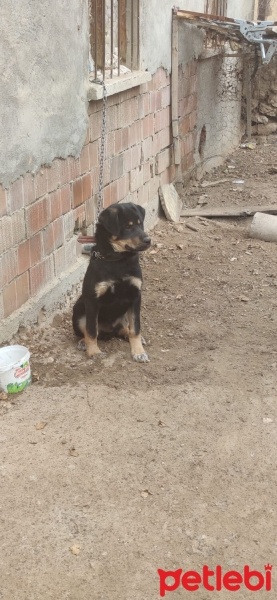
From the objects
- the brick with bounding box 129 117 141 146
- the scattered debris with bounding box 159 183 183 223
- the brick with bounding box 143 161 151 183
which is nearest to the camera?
the brick with bounding box 129 117 141 146

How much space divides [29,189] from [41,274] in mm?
668

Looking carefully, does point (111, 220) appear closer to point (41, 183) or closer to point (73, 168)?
point (41, 183)

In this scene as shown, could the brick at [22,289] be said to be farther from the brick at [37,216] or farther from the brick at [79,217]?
the brick at [79,217]

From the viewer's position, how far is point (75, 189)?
551 cm

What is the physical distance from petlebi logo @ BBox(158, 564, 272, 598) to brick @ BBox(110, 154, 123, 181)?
4.22m

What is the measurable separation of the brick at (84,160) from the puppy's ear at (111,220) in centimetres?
126

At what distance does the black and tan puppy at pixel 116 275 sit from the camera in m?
4.43

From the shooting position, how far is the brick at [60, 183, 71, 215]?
17.3ft

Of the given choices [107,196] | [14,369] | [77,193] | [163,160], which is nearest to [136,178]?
[107,196]

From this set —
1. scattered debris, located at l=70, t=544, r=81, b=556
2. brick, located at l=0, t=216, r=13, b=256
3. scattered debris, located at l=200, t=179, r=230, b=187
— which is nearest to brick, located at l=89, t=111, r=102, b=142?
brick, located at l=0, t=216, r=13, b=256

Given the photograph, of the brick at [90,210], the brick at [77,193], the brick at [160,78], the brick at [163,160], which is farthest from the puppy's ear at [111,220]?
the brick at [163,160]

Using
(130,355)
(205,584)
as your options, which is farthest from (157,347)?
(205,584)

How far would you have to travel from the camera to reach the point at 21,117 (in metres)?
4.42

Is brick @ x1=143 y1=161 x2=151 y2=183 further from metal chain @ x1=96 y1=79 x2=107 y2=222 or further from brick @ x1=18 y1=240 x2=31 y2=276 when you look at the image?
brick @ x1=18 y1=240 x2=31 y2=276
